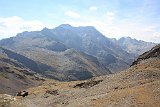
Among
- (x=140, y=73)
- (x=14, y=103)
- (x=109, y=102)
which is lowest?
(x=14, y=103)

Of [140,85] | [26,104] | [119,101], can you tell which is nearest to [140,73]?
[140,85]

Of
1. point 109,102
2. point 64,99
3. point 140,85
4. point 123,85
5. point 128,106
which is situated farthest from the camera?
point 64,99

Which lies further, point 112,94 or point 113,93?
point 113,93

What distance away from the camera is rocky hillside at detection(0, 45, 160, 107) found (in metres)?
48.2

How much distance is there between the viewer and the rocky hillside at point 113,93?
Result: 4819cm

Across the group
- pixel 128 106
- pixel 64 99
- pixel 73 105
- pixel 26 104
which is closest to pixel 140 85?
pixel 128 106

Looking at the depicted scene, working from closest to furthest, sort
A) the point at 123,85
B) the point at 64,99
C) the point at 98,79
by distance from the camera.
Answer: the point at 123,85
the point at 64,99
the point at 98,79

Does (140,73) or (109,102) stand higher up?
(140,73)

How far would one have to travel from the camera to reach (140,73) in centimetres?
6078

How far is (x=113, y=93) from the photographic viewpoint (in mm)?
53281

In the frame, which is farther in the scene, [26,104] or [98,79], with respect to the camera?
[98,79]

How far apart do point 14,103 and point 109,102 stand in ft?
87.8

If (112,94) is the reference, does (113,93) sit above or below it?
above

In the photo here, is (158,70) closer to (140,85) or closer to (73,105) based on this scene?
(140,85)
